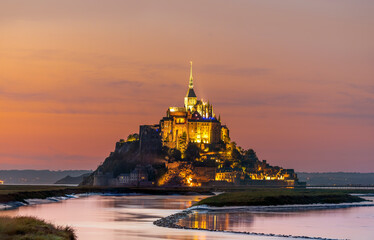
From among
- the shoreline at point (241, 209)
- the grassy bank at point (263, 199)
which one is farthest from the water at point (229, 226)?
the grassy bank at point (263, 199)

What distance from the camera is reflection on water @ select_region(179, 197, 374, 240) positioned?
155ft

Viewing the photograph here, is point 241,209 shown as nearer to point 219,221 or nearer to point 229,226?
point 219,221

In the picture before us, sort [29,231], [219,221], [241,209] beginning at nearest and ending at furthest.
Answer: [29,231]
[219,221]
[241,209]

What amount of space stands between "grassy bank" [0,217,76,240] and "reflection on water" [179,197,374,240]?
58.1 ft

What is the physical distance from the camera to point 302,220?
195ft

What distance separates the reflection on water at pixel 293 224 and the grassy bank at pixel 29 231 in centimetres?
1770

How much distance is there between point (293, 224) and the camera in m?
54.1

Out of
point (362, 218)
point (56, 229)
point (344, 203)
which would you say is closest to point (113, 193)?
point (344, 203)

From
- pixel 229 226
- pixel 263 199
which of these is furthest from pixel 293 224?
pixel 263 199

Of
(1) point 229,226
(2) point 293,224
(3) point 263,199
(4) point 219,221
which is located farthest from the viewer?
(3) point 263,199

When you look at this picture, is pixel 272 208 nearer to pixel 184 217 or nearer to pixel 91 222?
pixel 184 217

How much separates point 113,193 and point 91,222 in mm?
106206

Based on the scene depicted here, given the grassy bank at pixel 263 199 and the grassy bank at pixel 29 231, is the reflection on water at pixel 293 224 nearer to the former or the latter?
the grassy bank at pixel 263 199

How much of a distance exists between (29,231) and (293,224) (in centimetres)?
2859
